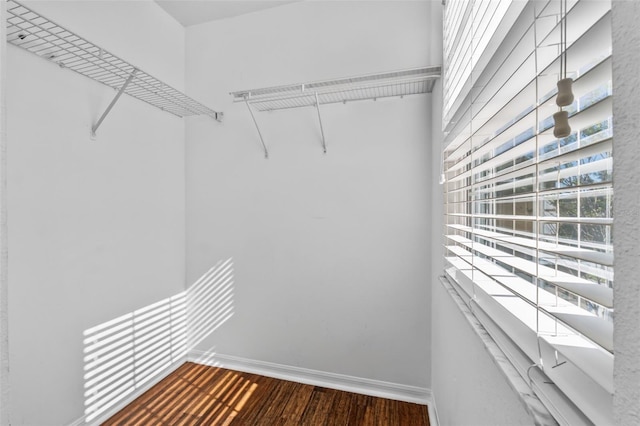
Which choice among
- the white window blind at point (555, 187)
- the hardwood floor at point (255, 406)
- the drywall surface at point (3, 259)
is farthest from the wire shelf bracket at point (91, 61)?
the hardwood floor at point (255, 406)

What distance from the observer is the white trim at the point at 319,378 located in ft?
5.32

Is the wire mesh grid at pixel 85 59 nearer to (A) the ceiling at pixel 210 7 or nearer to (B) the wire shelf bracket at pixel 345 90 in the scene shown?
(B) the wire shelf bracket at pixel 345 90

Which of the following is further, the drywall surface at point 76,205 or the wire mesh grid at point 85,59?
the drywall surface at point 76,205

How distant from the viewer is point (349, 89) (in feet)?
4.82

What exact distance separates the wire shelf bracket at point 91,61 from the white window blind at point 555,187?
1347 millimetres

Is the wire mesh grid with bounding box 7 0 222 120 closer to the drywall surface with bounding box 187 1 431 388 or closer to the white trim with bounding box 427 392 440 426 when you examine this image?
the drywall surface with bounding box 187 1 431 388

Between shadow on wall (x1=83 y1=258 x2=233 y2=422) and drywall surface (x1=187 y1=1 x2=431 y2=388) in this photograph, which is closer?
shadow on wall (x1=83 y1=258 x2=233 y2=422)

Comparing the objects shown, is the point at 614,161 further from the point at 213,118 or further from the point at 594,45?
the point at 213,118

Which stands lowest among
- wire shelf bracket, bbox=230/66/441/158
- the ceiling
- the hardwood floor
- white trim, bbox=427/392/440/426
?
the hardwood floor

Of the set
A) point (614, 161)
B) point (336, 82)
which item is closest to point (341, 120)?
point (336, 82)

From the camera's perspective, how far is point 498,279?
63cm

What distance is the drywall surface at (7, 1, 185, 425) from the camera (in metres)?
1.17

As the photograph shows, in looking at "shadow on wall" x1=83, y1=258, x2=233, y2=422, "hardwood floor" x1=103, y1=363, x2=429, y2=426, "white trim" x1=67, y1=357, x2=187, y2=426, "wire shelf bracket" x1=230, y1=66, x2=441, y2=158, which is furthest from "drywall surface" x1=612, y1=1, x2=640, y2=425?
"white trim" x1=67, y1=357, x2=187, y2=426

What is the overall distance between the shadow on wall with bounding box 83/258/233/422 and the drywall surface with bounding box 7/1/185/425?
57 mm
